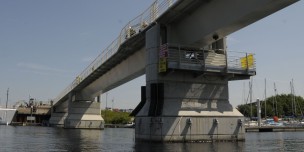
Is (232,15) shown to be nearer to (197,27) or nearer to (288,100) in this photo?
(197,27)

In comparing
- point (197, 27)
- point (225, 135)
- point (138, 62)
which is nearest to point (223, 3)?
point (197, 27)

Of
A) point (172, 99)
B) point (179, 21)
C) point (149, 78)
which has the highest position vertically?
point (179, 21)

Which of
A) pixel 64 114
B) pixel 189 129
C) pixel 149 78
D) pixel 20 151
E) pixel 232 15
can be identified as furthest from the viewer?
pixel 64 114

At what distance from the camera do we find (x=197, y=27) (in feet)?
93.6

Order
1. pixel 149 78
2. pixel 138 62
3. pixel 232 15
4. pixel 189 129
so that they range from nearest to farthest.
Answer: pixel 232 15, pixel 189 129, pixel 149 78, pixel 138 62

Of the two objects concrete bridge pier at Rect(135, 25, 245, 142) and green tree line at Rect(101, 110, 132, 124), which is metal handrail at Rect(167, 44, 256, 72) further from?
green tree line at Rect(101, 110, 132, 124)

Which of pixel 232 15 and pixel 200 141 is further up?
pixel 232 15

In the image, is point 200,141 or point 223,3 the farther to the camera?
point 200,141

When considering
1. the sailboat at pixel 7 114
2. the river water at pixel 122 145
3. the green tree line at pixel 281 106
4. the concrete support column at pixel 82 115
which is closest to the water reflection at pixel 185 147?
the river water at pixel 122 145

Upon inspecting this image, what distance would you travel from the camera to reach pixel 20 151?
827 inches

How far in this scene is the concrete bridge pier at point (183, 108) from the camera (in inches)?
1086

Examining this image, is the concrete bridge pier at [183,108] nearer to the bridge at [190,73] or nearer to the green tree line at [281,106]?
the bridge at [190,73]

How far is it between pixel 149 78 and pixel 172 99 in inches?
113

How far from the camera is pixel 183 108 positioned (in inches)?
1120
